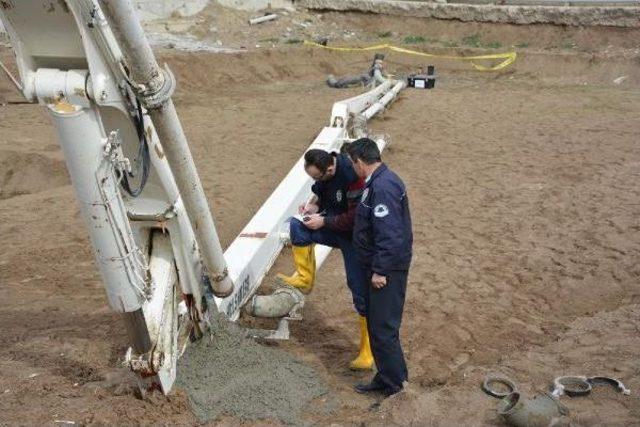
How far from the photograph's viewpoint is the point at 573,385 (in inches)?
175

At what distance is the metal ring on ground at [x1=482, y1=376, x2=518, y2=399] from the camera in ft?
14.3

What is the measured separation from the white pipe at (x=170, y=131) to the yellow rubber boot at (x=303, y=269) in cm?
96

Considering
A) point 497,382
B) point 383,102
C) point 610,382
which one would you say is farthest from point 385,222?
point 383,102

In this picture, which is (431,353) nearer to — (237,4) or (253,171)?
(253,171)

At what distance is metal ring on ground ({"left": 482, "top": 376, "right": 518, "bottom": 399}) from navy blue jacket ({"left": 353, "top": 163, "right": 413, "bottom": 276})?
95 cm

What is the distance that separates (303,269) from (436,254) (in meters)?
2.08

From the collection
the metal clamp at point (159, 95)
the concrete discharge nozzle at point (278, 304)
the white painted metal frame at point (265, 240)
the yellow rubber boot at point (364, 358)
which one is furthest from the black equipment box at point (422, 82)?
the metal clamp at point (159, 95)

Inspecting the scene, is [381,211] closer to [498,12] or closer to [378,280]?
[378,280]

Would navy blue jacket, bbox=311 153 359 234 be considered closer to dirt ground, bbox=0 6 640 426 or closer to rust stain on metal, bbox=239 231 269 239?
rust stain on metal, bbox=239 231 269 239

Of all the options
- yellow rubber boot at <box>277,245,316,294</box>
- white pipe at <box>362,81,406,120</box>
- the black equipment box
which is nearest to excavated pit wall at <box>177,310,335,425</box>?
yellow rubber boot at <box>277,245,316,294</box>

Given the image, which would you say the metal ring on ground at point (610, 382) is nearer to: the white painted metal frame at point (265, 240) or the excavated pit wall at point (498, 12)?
the white painted metal frame at point (265, 240)

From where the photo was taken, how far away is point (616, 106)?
13352mm

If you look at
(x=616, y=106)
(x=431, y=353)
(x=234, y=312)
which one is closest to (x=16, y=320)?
(x=234, y=312)

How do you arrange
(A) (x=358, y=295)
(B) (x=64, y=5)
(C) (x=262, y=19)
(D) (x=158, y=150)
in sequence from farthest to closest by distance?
(C) (x=262, y=19) → (A) (x=358, y=295) → (D) (x=158, y=150) → (B) (x=64, y=5)
